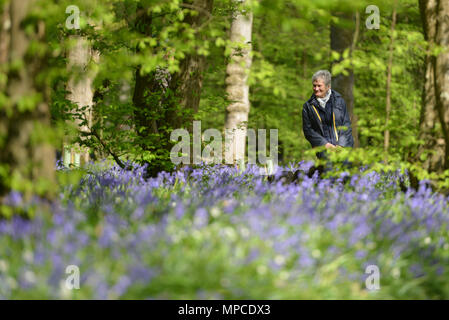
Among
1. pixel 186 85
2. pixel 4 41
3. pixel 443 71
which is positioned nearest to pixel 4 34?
pixel 4 41

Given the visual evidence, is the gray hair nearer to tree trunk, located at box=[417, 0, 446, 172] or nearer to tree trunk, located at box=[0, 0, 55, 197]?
tree trunk, located at box=[417, 0, 446, 172]

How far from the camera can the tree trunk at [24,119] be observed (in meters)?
3.86

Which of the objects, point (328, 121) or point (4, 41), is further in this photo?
point (328, 121)

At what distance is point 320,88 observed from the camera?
712 centimetres

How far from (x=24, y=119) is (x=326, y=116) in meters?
4.56

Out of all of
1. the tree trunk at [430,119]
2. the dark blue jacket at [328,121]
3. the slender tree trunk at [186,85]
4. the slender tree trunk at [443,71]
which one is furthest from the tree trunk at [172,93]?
the slender tree trunk at [443,71]

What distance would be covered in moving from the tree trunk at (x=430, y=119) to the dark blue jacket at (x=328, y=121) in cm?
141

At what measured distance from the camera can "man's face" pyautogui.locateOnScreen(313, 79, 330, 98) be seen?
23.2ft

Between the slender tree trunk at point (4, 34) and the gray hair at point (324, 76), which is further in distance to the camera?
the gray hair at point (324, 76)

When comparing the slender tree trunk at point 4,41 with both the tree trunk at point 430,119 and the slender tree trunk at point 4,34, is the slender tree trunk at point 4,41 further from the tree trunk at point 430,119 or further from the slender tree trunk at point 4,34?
the tree trunk at point 430,119

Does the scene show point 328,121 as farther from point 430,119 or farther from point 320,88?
point 430,119

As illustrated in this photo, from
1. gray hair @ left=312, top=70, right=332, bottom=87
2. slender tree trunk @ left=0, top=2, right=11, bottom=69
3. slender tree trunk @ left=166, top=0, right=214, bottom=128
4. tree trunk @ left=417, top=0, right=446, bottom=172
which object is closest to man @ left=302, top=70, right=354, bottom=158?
gray hair @ left=312, top=70, right=332, bottom=87

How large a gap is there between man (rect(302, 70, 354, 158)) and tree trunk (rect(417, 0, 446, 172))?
1404mm
